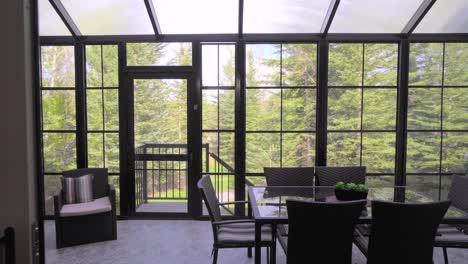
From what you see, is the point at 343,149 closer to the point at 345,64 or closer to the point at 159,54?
the point at 345,64

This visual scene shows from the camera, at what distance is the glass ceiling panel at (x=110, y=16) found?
12.9 ft

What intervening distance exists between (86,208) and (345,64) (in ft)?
12.6

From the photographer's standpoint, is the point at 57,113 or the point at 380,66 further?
the point at 57,113

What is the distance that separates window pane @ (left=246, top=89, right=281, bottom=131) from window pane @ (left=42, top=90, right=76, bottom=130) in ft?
8.28

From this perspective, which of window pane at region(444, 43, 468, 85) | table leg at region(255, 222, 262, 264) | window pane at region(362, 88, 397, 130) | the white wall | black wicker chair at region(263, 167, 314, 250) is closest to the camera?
the white wall

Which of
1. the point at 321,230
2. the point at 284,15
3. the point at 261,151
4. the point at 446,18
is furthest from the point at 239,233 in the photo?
the point at 446,18

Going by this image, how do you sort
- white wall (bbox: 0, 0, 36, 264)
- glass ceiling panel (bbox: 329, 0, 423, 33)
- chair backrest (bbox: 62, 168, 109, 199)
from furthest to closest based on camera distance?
1. chair backrest (bbox: 62, 168, 109, 199)
2. glass ceiling panel (bbox: 329, 0, 423, 33)
3. white wall (bbox: 0, 0, 36, 264)

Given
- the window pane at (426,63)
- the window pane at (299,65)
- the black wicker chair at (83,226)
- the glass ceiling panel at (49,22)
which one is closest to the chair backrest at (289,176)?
the window pane at (299,65)

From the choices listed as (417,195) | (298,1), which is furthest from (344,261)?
(298,1)

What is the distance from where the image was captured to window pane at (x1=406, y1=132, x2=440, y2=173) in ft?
14.5

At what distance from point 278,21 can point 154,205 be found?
3278 millimetres

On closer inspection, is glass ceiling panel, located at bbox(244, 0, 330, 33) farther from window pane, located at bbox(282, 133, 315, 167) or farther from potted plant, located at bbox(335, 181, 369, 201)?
potted plant, located at bbox(335, 181, 369, 201)

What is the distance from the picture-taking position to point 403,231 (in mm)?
2104

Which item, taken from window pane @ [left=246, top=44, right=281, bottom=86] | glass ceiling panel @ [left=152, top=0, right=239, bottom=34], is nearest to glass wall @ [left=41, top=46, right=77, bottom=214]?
glass ceiling panel @ [left=152, top=0, right=239, bottom=34]
